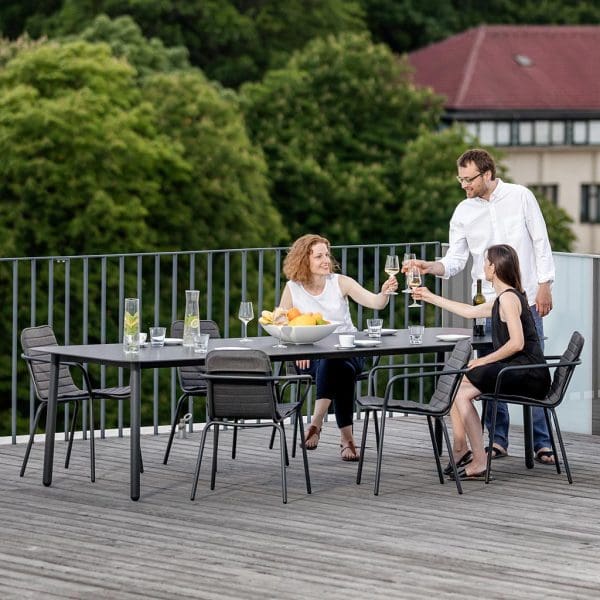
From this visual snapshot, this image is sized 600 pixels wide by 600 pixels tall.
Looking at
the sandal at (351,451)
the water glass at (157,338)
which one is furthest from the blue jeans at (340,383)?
the water glass at (157,338)

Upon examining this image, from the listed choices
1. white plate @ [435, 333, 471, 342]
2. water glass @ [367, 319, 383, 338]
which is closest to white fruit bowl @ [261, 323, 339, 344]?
water glass @ [367, 319, 383, 338]

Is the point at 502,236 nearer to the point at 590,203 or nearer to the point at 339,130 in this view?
the point at 339,130

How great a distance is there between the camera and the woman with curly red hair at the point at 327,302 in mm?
10570

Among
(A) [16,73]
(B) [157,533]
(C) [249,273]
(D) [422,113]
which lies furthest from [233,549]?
(D) [422,113]

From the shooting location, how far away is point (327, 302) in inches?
420

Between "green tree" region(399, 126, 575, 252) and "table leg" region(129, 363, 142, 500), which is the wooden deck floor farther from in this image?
"green tree" region(399, 126, 575, 252)

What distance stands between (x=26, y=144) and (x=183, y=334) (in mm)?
24043

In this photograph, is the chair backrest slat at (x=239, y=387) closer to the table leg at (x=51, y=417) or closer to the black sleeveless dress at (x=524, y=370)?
the table leg at (x=51, y=417)

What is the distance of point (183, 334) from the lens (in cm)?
1040

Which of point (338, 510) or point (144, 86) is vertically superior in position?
point (144, 86)

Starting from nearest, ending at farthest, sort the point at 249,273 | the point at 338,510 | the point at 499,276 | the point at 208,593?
the point at 208,593 < the point at 338,510 < the point at 499,276 < the point at 249,273

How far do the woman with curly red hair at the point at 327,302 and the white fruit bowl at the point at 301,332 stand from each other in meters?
0.57

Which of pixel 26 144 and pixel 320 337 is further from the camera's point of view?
pixel 26 144

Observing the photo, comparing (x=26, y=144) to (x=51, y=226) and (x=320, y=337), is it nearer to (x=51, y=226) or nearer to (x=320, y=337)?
(x=51, y=226)
